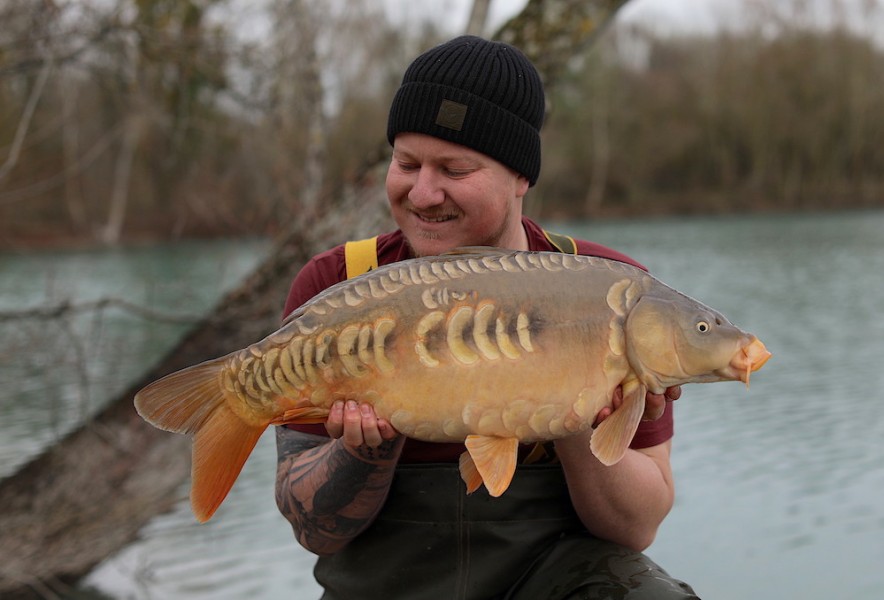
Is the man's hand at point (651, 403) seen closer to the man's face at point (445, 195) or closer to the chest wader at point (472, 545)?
the chest wader at point (472, 545)

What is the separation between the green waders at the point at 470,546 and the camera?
82.0 inches

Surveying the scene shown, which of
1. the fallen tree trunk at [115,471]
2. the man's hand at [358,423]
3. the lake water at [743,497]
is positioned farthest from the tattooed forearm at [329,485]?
the lake water at [743,497]

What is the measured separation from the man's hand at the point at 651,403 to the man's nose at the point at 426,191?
0.58 meters

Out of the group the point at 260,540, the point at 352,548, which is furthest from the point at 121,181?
the point at 352,548

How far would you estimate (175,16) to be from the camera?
19.3 feet

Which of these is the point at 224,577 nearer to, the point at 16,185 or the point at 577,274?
the point at 16,185

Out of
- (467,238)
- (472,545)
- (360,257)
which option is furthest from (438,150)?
(472,545)

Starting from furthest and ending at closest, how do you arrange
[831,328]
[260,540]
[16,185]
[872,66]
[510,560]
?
1. [872,66]
2. [831,328]
3. [16,185]
4. [260,540]
5. [510,560]

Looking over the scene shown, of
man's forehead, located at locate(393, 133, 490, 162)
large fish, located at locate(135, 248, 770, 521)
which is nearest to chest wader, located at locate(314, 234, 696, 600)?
large fish, located at locate(135, 248, 770, 521)

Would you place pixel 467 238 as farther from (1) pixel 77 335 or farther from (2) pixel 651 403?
(1) pixel 77 335

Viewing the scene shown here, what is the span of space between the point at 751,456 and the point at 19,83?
5.21 m

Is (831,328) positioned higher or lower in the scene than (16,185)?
lower

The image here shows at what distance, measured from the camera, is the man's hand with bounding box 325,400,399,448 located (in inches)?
69.2

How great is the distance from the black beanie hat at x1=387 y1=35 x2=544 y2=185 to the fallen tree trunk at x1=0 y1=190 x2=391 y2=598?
1.82m
